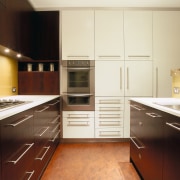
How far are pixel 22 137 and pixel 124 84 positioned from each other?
7.45 feet

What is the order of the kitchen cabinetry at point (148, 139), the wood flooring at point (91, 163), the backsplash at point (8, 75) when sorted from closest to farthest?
the kitchen cabinetry at point (148, 139), the wood flooring at point (91, 163), the backsplash at point (8, 75)

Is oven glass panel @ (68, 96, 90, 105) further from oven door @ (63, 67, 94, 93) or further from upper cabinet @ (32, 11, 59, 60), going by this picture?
upper cabinet @ (32, 11, 59, 60)

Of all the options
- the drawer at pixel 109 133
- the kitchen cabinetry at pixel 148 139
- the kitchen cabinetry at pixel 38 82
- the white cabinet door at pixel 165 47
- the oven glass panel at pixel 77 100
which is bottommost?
the drawer at pixel 109 133

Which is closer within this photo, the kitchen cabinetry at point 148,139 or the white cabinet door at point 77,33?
the kitchen cabinetry at point 148,139

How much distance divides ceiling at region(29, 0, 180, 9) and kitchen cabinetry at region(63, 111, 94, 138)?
1871 millimetres

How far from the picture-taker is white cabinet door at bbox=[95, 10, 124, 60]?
11.0ft

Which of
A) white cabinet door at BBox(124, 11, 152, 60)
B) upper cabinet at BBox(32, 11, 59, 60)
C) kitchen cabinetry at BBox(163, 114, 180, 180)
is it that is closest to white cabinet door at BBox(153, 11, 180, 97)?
white cabinet door at BBox(124, 11, 152, 60)

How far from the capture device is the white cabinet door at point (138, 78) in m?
3.40

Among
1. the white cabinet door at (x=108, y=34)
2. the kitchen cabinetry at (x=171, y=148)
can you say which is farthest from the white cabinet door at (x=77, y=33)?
the kitchen cabinetry at (x=171, y=148)

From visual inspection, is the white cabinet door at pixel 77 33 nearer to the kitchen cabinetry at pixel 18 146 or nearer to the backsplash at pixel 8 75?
the backsplash at pixel 8 75

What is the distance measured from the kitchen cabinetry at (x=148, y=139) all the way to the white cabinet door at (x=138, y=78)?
40.6 inches

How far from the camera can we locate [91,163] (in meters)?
2.58

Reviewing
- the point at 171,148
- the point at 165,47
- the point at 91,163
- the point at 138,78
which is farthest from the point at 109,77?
the point at 171,148

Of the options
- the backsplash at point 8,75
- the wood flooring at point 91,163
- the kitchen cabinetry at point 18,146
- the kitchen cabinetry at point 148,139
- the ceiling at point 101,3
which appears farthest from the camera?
the ceiling at point 101,3
